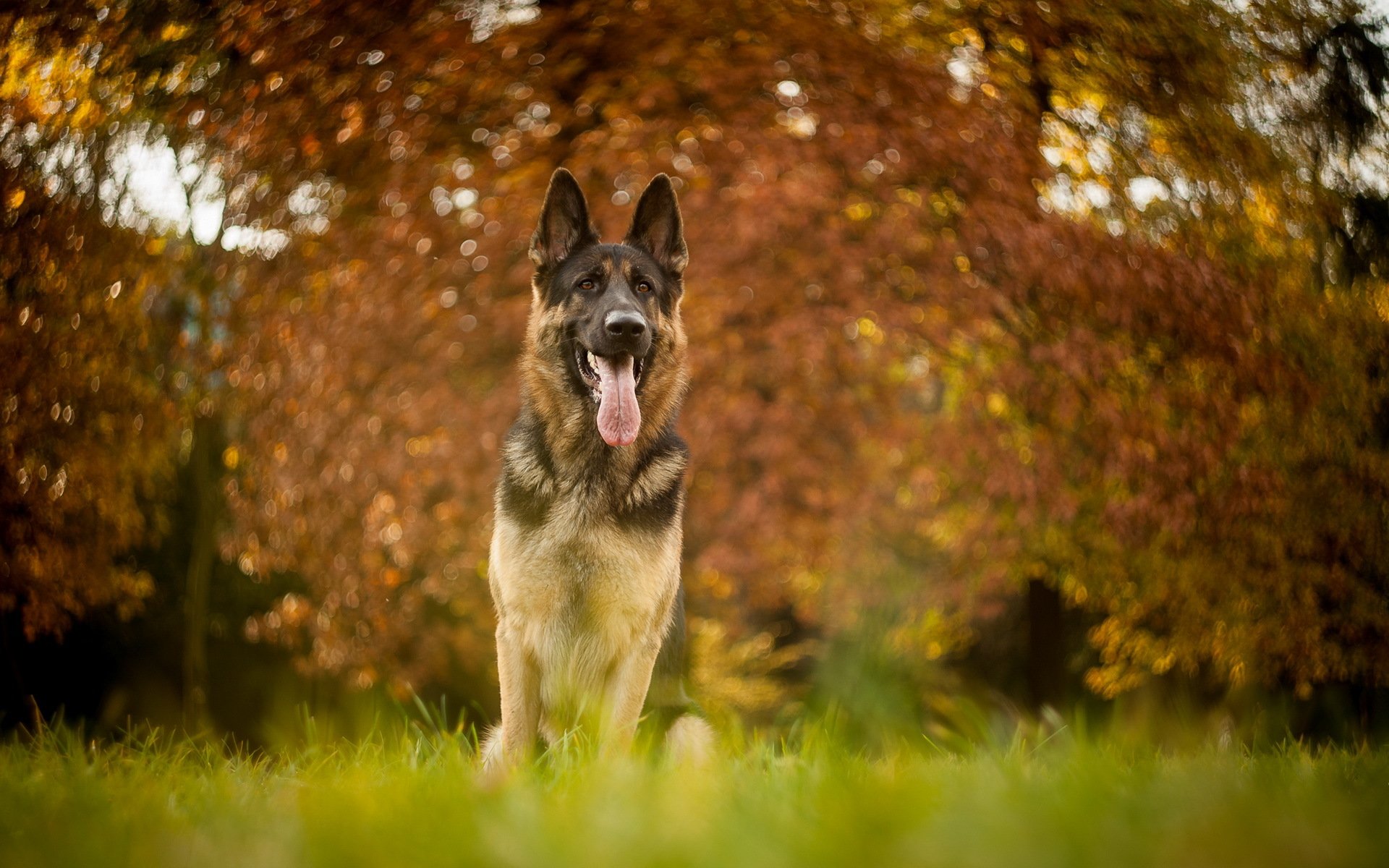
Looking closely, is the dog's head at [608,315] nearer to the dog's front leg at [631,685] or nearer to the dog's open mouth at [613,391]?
the dog's open mouth at [613,391]

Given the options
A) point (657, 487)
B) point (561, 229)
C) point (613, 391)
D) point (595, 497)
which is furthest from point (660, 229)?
point (595, 497)

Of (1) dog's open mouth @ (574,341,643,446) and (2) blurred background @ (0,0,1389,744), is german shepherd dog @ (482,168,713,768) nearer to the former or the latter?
(1) dog's open mouth @ (574,341,643,446)

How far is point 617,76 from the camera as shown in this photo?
752cm

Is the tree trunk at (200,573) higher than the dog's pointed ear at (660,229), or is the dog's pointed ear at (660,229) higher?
the dog's pointed ear at (660,229)

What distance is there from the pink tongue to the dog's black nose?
0.15 meters

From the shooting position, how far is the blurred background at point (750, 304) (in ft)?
19.9

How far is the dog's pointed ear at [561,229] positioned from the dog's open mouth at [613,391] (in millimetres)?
572

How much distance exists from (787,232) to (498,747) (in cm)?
626

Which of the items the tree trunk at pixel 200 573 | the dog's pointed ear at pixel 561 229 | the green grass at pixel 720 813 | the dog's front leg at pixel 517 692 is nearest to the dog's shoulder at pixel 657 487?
the dog's front leg at pixel 517 692

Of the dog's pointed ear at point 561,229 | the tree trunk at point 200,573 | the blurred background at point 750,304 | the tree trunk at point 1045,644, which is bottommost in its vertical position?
the tree trunk at point 1045,644

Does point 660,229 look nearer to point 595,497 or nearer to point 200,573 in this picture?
point 595,497

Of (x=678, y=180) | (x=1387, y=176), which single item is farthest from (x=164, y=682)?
(x=1387, y=176)

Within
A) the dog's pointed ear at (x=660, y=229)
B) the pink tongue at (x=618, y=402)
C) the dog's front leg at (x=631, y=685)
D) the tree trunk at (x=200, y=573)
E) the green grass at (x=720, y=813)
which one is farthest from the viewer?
the tree trunk at (x=200, y=573)

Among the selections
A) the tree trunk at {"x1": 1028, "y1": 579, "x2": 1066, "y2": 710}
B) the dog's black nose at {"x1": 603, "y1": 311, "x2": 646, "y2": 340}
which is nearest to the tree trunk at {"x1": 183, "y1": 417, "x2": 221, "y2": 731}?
the dog's black nose at {"x1": 603, "y1": 311, "x2": 646, "y2": 340}
